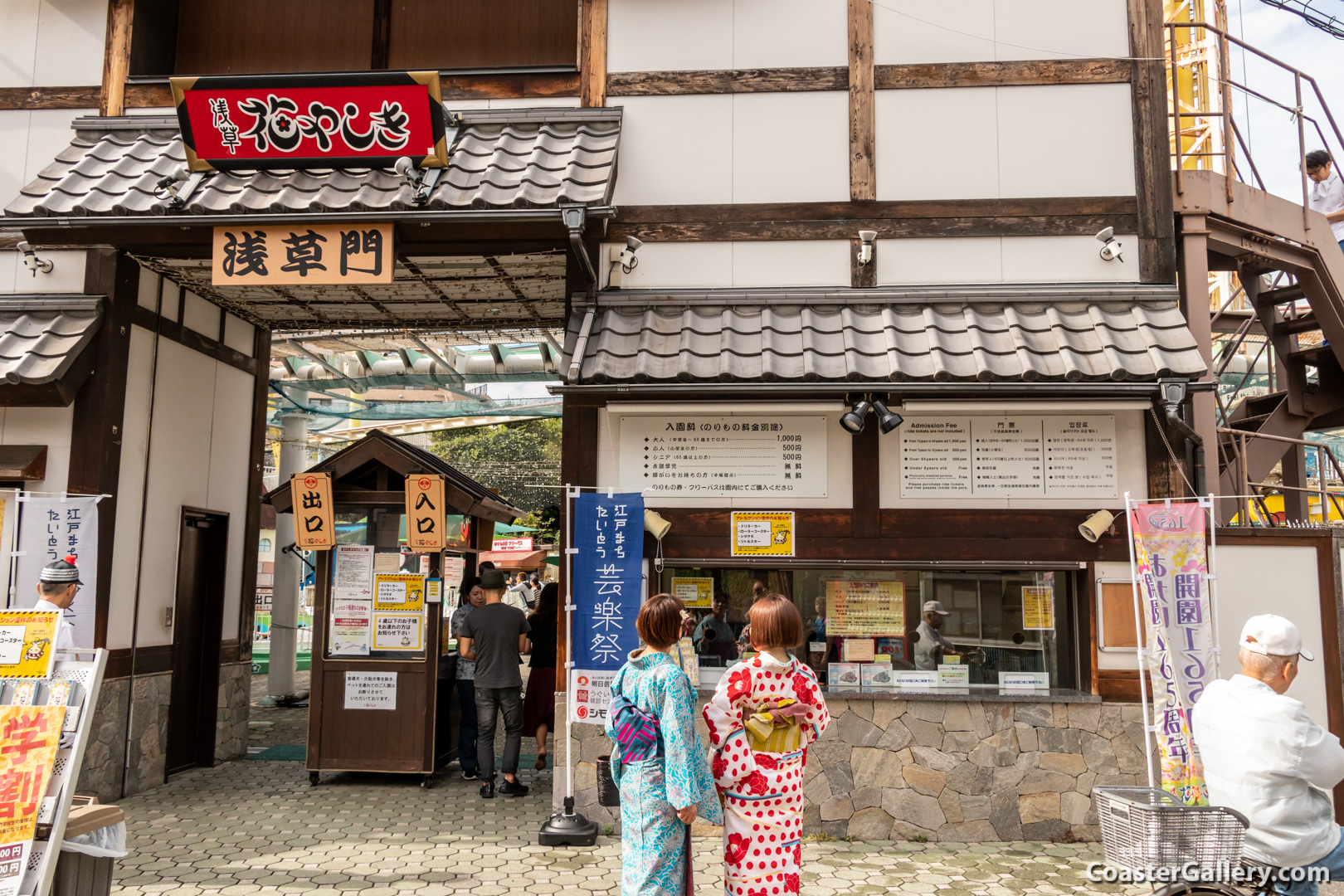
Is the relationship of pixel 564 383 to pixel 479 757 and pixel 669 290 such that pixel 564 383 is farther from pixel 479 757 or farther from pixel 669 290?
pixel 479 757

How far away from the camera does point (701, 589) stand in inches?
304

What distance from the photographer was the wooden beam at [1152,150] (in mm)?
7746

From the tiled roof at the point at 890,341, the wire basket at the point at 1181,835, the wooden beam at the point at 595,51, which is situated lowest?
the wire basket at the point at 1181,835

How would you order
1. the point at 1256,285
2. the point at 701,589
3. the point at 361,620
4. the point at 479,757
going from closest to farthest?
the point at 701,589, the point at 479,757, the point at 361,620, the point at 1256,285

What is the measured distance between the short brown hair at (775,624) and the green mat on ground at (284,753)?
7.11 meters

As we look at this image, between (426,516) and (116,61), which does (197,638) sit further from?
(116,61)

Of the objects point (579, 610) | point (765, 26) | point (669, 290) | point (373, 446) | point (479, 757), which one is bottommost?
point (479, 757)

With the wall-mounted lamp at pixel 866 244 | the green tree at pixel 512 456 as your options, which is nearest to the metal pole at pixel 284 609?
the wall-mounted lamp at pixel 866 244

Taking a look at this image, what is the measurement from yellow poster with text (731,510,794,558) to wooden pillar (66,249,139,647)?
533 cm

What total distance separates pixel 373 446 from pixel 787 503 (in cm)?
408

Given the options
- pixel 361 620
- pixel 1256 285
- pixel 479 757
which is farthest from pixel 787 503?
pixel 1256 285

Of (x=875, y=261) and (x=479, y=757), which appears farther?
(x=479, y=757)

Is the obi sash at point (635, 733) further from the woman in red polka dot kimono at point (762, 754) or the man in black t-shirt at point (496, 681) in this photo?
the man in black t-shirt at point (496, 681)

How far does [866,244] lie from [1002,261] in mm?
1172
